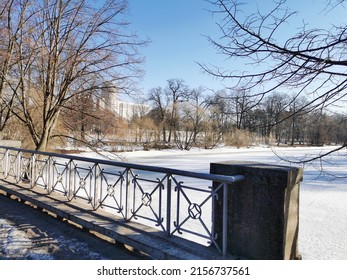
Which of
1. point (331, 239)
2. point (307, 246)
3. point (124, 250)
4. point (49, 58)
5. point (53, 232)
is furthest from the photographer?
point (49, 58)

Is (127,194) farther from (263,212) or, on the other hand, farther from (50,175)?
(50,175)

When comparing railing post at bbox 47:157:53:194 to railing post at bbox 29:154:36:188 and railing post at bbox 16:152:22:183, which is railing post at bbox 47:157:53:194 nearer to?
railing post at bbox 29:154:36:188

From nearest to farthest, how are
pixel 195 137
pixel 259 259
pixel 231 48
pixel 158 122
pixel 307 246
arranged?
pixel 259 259, pixel 231 48, pixel 307 246, pixel 195 137, pixel 158 122

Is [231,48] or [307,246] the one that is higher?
[231,48]

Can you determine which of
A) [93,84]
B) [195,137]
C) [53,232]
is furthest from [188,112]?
[53,232]

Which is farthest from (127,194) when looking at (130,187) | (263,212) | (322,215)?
(322,215)

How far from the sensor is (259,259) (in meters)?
3.01

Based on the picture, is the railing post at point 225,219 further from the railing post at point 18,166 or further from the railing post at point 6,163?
the railing post at point 6,163

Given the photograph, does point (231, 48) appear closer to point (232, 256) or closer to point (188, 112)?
point (232, 256)

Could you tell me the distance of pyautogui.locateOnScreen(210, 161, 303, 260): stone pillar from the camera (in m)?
2.87

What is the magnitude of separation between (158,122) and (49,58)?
162 feet

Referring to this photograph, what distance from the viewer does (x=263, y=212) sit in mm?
2973

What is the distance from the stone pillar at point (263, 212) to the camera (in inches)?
113

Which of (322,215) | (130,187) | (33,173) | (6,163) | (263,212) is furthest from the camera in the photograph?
(322,215)
